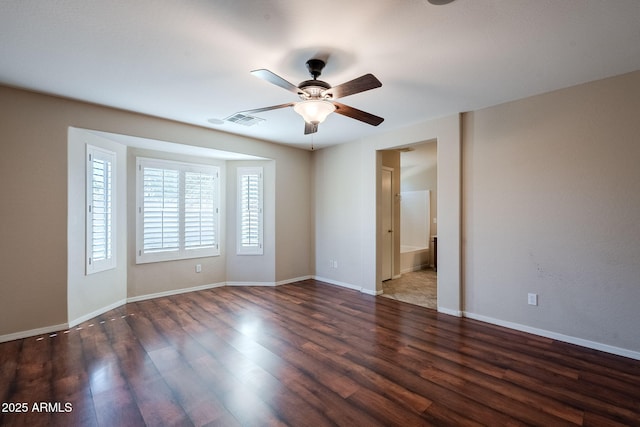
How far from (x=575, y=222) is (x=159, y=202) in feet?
17.7

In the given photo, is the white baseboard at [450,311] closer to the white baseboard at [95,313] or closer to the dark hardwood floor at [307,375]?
the dark hardwood floor at [307,375]

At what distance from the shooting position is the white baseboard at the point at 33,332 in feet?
9.67

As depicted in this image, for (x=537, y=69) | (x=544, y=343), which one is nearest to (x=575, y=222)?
(x=544, y=343)

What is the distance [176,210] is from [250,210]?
1.21 m

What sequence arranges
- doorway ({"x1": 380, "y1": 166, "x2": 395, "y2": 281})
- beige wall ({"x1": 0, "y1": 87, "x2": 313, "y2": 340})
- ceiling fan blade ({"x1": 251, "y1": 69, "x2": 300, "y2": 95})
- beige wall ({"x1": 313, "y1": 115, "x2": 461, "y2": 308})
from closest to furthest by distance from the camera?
ceiling fan blade ({"x1": 251, "y1": 69, "x2": 300, "y2": 95}) → beige wall ({"x1": 0, "y1": 87, "x2": 313, "y2": 340}) → beige wall ({"x1": 313, "y1": 115, "x2": 461, "y2": 308}) → doorway ({"x1": 380, "y1": 166, "x2": 395, "y2": 281})

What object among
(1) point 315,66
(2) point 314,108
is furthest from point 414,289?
(1) point 315,66

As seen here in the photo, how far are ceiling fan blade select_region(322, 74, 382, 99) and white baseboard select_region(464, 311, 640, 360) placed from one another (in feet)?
10.1

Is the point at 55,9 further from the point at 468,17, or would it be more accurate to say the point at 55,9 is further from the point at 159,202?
the point at 159,202

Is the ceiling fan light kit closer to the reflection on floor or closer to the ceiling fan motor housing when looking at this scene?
the ceiling fan motor housing

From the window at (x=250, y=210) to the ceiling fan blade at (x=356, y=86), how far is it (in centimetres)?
317

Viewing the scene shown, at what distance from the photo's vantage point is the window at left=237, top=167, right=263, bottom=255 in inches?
205

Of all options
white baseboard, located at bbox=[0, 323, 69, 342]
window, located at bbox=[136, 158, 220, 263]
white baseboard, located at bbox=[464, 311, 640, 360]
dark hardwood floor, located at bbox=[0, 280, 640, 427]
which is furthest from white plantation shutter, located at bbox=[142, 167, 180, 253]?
white baseboard, located at bbox=[464, 311, 640, 360]

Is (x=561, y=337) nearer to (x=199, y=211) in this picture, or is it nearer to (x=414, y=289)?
(x=414, y=289)

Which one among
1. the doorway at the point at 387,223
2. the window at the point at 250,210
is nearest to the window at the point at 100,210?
the window at the point at 250,210
